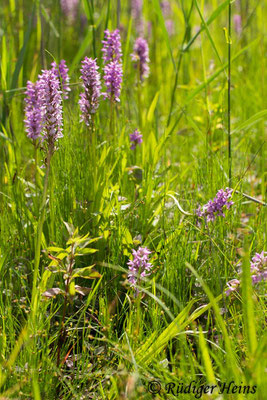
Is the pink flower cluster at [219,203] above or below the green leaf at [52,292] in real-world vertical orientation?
above

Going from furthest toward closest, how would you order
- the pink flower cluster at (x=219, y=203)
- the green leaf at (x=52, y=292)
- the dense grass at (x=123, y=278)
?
the pink flower cluster at (x=219, y=203) < the green leaf at (x=52, y=292) < the dense grass at (x=123, y=278)

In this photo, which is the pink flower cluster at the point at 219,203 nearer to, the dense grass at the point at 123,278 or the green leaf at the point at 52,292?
the dense grass at the point at 123,278

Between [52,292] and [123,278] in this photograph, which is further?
[123,278]

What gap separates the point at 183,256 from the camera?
1.58 metres

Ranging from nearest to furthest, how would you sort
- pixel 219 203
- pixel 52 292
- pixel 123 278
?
pixel 52 292, pixel 219 203, pixel 123 278

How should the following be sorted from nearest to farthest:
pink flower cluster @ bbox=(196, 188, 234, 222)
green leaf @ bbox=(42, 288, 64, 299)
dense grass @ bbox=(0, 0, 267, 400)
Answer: dense grass @ bbox=(0, 0, 267, 400) → green leaf @ bbox=(42, 288, 64, 299) → pink flower cluster @ bbox=(196, 188, 234, 222)

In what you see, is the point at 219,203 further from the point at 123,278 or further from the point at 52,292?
the point at 52,292

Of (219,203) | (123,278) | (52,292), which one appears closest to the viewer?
(52,292)

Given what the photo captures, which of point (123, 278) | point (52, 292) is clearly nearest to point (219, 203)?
point (123, 278)

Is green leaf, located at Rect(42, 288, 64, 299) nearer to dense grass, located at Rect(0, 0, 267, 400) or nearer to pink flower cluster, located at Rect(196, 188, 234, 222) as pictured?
dense grass, located at Rect(0, 0, 267, 400)

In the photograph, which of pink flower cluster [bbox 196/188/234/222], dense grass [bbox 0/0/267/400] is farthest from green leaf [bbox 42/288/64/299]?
pink flower cluster [bbox 196/188/234/222]

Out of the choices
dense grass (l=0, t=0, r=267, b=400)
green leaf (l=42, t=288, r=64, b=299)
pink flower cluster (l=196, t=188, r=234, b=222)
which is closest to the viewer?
dense grass (l=0, t=0, r=267, b=400)

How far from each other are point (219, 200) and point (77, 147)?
0.63 m

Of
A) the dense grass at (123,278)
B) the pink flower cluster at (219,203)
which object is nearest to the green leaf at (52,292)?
the dense grass at (123,278)
